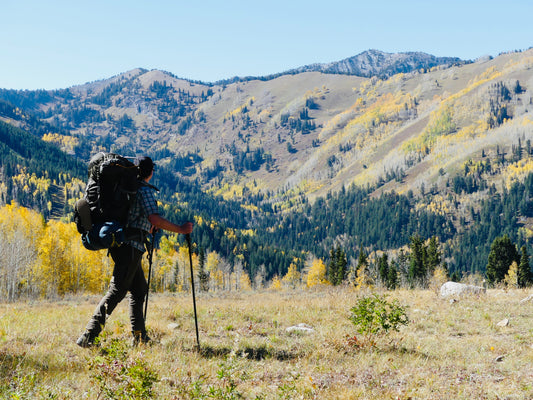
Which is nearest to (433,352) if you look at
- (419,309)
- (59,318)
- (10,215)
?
(419,309)

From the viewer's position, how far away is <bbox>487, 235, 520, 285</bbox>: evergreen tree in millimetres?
71375

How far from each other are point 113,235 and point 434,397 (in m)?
5.31

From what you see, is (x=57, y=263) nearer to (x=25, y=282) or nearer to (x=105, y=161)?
(x=25, y=282)

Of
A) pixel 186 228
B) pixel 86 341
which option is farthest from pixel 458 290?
pixel 86 341

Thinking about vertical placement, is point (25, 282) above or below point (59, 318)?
below

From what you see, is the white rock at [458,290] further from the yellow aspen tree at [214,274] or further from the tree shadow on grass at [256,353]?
the yellow aspen tree at [214,274]

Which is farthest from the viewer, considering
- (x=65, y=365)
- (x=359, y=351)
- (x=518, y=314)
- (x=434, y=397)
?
(x=518, y=314)

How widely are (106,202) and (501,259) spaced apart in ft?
267

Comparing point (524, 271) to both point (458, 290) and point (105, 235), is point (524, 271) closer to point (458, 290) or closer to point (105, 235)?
point (458, 290)

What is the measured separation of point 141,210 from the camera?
6.80 metres

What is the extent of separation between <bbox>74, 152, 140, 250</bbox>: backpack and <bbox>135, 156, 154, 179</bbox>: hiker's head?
13.0 inches

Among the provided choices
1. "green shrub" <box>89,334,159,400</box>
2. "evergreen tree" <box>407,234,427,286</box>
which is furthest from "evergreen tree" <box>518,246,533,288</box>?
"green shrub" <box>89,334,159,400</box>

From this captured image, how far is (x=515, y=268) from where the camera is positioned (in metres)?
67.1

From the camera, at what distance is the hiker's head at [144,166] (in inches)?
279
